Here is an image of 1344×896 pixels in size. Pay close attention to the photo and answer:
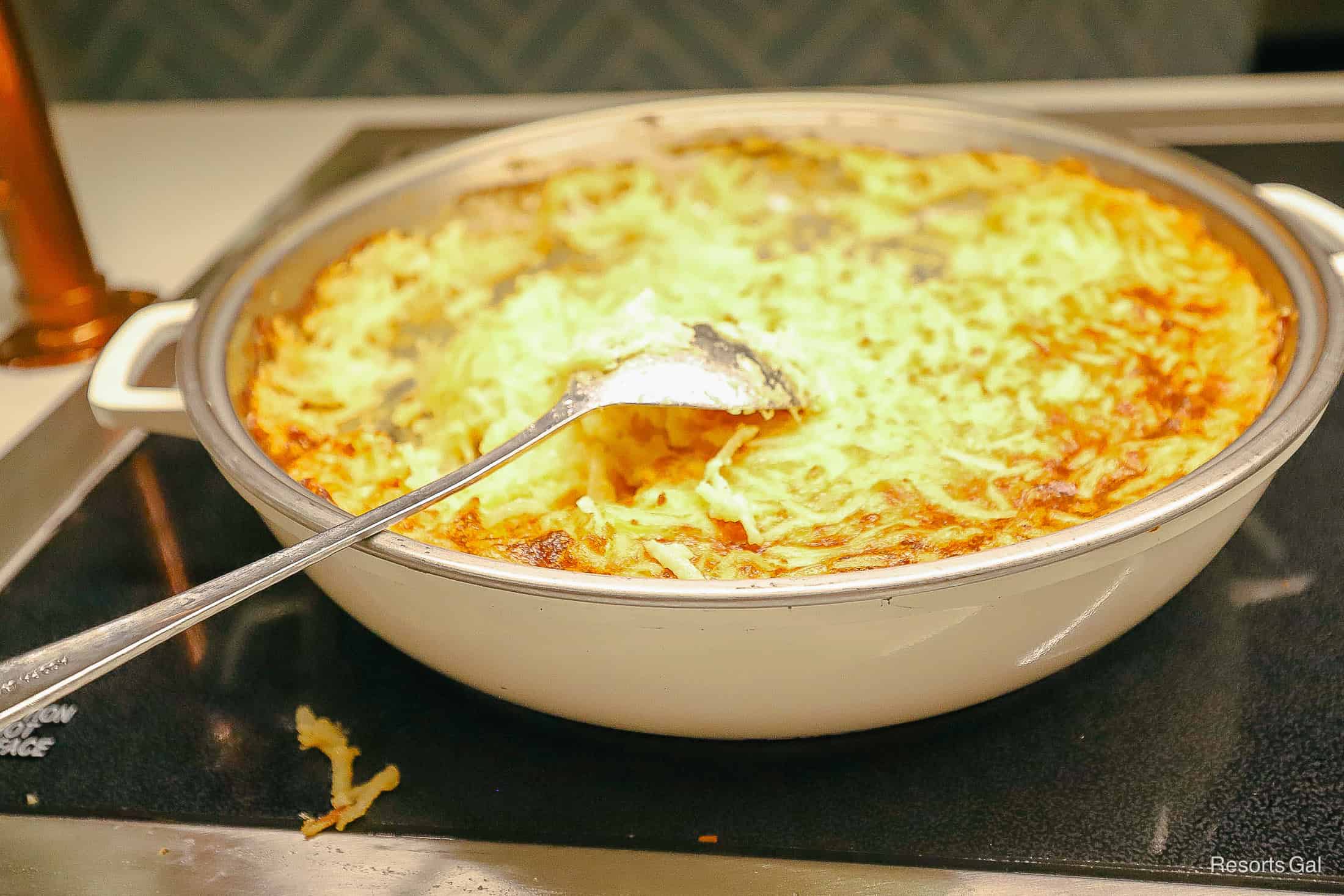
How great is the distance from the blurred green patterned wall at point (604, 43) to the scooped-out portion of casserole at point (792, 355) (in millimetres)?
704

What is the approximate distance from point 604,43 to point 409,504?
152cm

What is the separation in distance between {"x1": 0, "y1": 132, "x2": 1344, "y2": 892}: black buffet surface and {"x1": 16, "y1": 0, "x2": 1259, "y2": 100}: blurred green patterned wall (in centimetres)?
125

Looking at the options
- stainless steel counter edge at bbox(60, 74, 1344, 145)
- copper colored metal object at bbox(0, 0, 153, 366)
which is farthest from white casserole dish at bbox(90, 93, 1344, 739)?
stainless steel counter edge at bbox(60, 74, 1344, 145)

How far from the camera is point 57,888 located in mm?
731

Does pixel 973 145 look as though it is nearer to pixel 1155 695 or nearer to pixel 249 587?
pixel 1155 695

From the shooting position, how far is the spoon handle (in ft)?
2.02

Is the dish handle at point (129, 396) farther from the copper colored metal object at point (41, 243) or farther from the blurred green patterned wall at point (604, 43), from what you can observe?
the blurred green patterned wall at point (604, 43)

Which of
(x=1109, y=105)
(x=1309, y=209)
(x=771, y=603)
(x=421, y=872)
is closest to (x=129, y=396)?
(x=421, y=872)

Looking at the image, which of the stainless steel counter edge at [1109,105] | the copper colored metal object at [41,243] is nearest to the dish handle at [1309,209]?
the stainless steel counter edge at [1109,105]

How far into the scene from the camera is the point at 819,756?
800mm

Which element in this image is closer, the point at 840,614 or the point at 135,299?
the point at 840,614

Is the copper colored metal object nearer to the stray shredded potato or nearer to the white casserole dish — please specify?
the white casserole dish

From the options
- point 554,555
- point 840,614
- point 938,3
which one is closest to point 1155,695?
point 840,614

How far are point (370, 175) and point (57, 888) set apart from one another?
0.79 meters
